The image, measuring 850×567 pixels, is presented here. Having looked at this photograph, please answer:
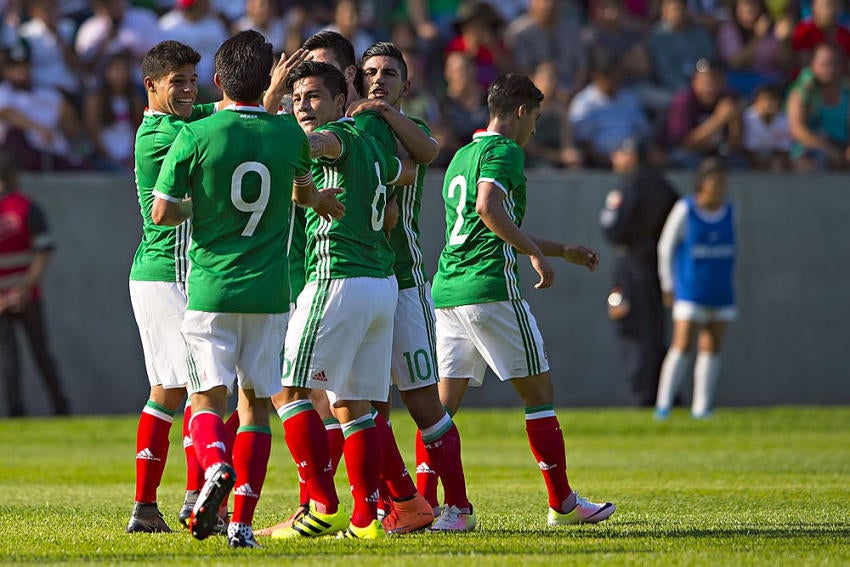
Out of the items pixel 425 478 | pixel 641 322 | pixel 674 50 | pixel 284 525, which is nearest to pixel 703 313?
pixel 641 322

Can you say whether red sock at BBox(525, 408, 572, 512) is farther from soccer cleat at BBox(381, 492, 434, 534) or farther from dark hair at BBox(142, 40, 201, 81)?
dark hair at BBox(142, 40, 201, 81)

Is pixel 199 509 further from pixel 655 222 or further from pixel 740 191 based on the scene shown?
pixel 740 191

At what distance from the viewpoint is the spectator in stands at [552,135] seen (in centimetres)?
1791

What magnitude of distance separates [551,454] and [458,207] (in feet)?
4.61

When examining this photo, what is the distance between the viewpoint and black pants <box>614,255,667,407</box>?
56.0 ft

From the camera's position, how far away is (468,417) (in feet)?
54.2

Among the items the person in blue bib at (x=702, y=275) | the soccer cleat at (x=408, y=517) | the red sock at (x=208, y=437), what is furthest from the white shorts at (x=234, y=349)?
the person in blue bib at (x=702, y=275)

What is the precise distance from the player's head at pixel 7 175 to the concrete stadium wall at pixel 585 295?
1.76ft

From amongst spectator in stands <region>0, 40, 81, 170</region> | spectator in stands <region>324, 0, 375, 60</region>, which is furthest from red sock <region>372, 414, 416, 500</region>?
spectator in stands <region>324, 0, 375, 60</region>

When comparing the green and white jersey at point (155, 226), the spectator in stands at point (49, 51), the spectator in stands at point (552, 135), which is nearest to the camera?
the green and white jersey at point (155, 226)

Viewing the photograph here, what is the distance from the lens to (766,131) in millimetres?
18703

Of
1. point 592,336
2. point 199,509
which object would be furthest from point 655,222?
point 199,509

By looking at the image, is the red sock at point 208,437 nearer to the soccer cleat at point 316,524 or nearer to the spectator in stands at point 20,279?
the soccer cleat at point 316,524

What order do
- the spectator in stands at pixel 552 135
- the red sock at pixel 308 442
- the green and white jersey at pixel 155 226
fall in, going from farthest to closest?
the spectator in stands at pixel 552 135
the green and white jersey at pixel 155 226
the red sock at pixel 308 442
